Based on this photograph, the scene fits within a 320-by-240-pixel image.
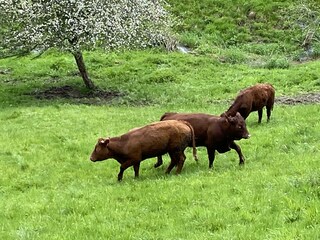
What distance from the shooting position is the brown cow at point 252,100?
1855 cm

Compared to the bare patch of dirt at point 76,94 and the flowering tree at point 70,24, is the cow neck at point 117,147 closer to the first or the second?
the flowering tree at point 70,24

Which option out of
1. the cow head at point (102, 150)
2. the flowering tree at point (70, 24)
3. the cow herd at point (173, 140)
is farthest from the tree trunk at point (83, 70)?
the cow herd at point (173, 140)

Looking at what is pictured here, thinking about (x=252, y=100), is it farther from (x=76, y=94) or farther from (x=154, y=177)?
(x=76, y=94)

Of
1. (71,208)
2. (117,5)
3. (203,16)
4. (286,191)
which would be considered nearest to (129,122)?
(117,5)

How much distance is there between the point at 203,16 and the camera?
138 feet

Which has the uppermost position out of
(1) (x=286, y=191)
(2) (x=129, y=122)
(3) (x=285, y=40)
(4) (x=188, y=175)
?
(1) (x=286, y=191)

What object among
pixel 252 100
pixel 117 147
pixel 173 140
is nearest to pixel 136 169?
pixel 117 147

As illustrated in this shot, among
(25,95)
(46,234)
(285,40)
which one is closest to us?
(46,234)

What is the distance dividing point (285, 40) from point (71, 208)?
28377mm

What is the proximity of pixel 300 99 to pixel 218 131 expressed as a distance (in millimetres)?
10176

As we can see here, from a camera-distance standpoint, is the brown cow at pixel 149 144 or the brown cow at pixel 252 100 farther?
the brown cow at pixel 252 100

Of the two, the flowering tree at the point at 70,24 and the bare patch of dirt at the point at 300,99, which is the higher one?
the flowering tree at the point at 70,24

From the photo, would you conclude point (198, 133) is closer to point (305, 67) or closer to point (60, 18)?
point (60, 18)

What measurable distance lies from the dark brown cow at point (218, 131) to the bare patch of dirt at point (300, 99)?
9129 millimetres
